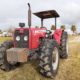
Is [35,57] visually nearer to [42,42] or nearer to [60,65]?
[42,42]

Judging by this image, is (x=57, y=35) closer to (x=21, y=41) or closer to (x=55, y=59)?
(x=55, y=59)

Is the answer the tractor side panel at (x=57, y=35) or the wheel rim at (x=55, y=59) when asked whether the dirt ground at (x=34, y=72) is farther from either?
the tractor side panel at (x=57, y=35)

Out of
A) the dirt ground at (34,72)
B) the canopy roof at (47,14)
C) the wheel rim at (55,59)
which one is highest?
the canopy roof at (47,14)

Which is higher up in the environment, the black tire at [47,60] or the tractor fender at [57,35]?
the tractor fender at [57,35]

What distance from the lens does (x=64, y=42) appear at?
39.1ft

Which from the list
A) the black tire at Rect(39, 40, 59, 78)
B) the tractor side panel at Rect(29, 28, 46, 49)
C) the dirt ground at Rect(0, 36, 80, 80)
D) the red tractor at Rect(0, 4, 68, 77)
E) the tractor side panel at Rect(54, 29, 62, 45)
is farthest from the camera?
the tractor side panel at Rect(54, 29, 62, 45)

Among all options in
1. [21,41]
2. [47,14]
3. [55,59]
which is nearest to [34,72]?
[55,59]

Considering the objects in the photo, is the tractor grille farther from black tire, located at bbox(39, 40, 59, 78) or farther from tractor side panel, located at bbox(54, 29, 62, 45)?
tractor side panel, located at bbox(54, 29, 62, 45)

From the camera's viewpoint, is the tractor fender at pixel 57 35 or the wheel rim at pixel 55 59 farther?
the tractor fender at pixel 57 35

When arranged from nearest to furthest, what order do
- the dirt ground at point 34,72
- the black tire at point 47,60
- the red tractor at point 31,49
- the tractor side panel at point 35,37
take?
1. the black tire at point 47,60
2. the red tractor at point 31,49
3. the dirt ground at point 34,72
4. the tractor side panel at point 35,37

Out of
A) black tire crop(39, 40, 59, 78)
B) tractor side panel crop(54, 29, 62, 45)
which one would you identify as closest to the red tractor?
black tire crop(39, 40, 59, 78)

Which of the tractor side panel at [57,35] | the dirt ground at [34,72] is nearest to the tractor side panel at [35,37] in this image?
the dirt ground at [34,72]

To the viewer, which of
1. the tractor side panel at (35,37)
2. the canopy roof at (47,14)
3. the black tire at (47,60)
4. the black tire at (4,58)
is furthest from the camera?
the canopy roof at (47,14)

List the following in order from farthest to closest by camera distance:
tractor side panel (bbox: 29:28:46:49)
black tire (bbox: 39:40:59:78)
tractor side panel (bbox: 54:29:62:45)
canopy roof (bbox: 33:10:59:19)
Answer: tractor side panel (bbox: 54:29:62:45) → canopy roof (bbox: 33:10:59:19) → tractor side panel (bbox: 29:28:46:49) → black tire (bbox: 39:40:59:78)
